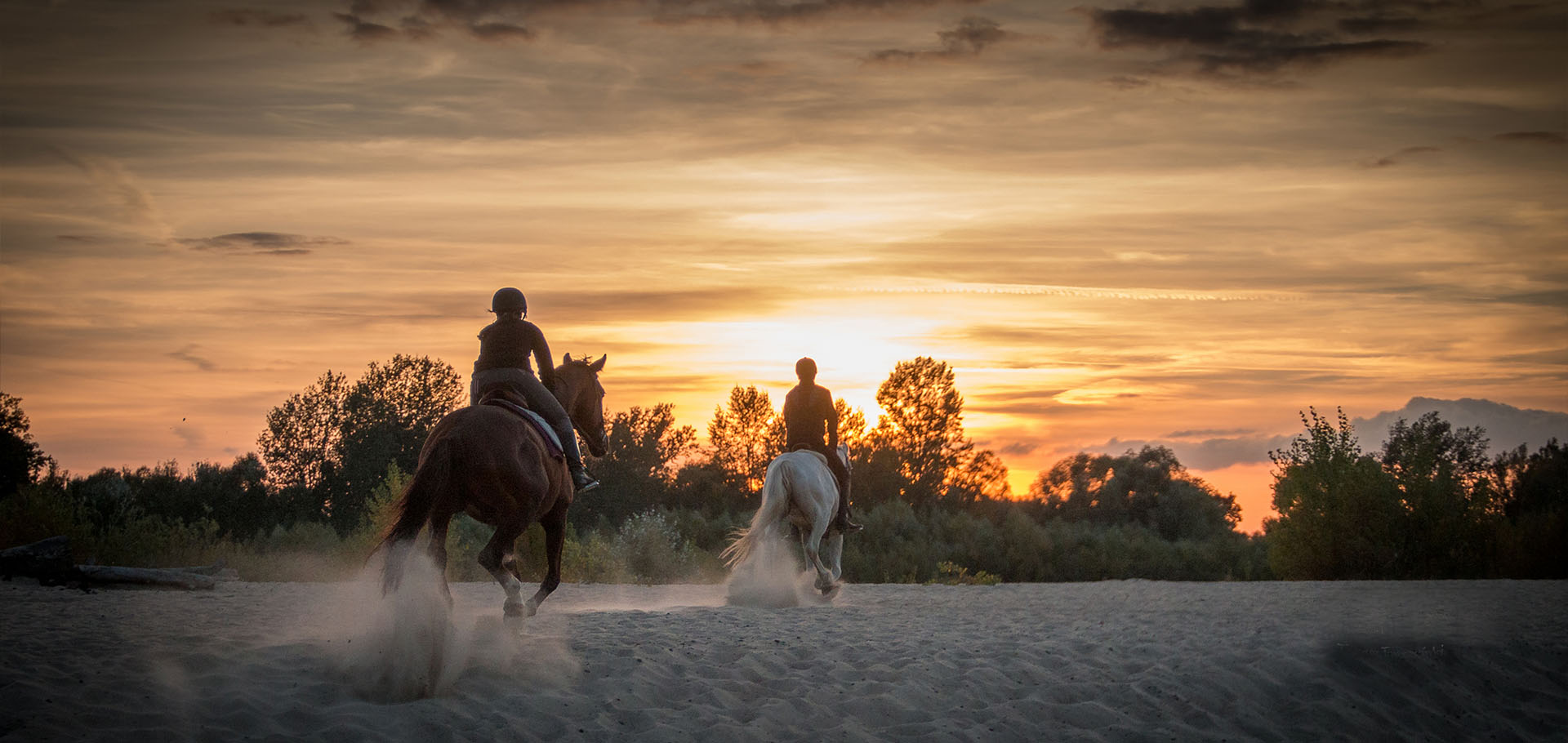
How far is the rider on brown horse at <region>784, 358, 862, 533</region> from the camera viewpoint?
13.2 meters

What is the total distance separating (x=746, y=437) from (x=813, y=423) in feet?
78.5

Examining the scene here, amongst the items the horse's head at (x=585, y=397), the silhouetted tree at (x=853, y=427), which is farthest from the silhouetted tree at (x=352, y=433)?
the horse's head at (x=585, y=397)

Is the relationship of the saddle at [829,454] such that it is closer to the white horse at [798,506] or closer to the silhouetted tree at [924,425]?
the white horse at [798,506]

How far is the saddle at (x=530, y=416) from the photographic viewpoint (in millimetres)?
8344

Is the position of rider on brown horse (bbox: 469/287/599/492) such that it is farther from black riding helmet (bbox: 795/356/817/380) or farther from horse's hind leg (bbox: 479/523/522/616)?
black riding helmet (bbox: 795/356/817/380)

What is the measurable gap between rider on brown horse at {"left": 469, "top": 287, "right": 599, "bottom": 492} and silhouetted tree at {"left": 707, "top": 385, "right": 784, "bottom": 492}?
88.1ft

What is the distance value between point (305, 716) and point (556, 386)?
157 inches

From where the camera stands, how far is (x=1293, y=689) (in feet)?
26.2

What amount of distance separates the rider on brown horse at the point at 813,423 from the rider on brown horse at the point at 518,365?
445 centimetres

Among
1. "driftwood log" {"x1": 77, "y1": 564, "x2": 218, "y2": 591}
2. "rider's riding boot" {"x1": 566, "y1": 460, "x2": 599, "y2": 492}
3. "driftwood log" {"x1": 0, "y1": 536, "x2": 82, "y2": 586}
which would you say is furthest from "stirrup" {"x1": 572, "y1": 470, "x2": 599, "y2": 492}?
"driftwood log" {"x1": 0, "y1": 536, "x2": 82, "y2": 586}

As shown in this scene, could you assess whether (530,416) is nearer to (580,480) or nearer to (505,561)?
(580,480)

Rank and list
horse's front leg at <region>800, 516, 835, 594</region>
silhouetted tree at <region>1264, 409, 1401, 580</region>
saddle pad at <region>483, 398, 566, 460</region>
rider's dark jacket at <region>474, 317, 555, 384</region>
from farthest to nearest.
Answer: silhouetted tree at <region>1264, 409, 1401, 580</region>, horse's front leg at <region>800, 516, 835, 594</region>, rider's dark jacket at <region>474, 317, 555, 384</region>, saddle pad at <region>483, 398, 566, 460</region>

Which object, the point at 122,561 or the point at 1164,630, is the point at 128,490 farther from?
the point at 1164,630

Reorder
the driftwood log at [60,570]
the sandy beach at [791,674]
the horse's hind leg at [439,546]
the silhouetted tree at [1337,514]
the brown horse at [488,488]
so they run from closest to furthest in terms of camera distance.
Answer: the sandy beach at [791,674]
the horse's hind leg at [439,546]
the brown horse at [488,488]
the driftwood log at [60,570]
the silhouetted tree at [1337,514]
